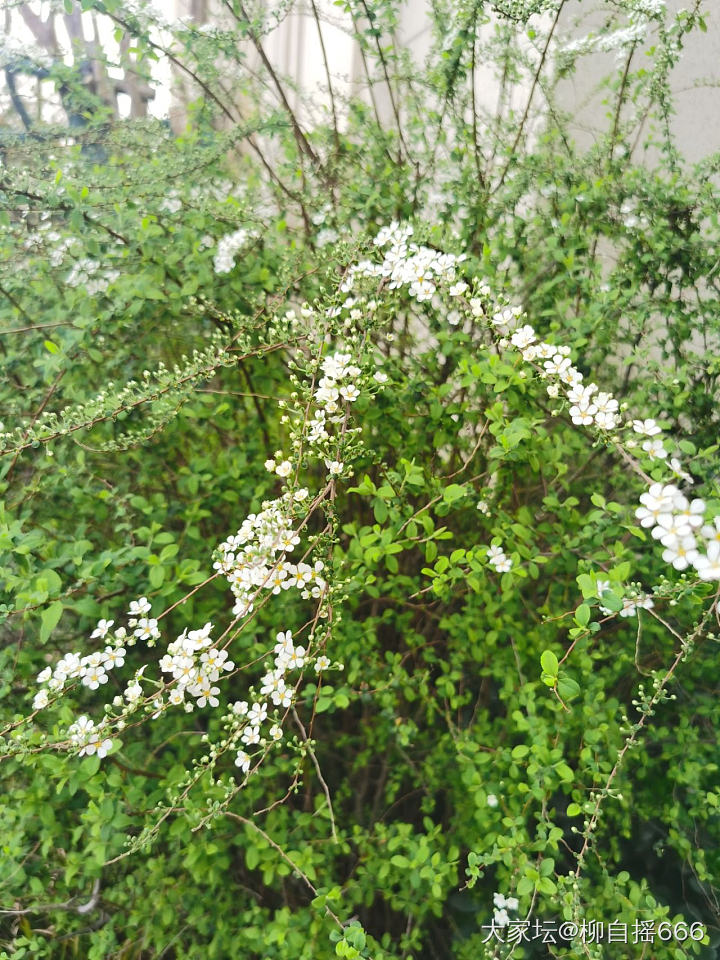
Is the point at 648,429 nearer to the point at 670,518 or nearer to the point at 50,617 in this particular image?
the point at 670,518

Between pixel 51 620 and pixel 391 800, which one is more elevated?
pixel 51 620

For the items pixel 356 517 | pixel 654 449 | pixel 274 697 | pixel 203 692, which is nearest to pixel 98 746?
pixel 203 692

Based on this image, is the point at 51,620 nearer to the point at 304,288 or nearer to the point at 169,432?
Result: the point at 169,432

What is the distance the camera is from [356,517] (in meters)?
1.91

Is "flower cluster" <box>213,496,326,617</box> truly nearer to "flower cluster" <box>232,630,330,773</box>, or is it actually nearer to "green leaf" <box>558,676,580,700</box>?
"flower cluster" <box>232,630,330,773</box>

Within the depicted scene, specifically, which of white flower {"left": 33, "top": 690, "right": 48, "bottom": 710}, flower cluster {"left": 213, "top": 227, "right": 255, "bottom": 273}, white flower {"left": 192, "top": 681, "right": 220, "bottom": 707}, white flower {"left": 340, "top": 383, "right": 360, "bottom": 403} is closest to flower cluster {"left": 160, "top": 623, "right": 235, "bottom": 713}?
white flower {"left": 192, "top": 681, "right": 220, "bottom": 707}

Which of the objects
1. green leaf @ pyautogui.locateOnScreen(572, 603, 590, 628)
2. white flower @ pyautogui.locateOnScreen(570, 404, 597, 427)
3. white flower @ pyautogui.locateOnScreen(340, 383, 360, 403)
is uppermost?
white flower @ pyautogui.locateOnScreen(340, 383, 360, 403)

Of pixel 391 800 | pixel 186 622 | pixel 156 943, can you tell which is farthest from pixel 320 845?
pixel 186 622

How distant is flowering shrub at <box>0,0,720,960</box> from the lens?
1394 mm

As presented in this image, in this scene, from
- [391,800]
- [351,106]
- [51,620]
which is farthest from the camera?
[351,106]

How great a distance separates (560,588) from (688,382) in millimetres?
631

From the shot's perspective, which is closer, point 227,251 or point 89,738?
point 89,738

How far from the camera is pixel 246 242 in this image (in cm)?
183

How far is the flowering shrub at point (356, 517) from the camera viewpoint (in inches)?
54.9
